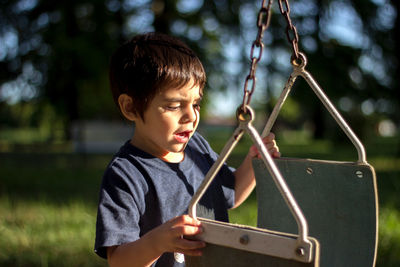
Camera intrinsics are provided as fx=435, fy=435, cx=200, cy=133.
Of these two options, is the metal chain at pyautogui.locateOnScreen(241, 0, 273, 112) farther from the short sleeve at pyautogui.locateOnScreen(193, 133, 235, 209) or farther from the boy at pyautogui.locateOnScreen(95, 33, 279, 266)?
the short sleeve at pyautogui.locateOnScreen(193, 133, 235, 209)

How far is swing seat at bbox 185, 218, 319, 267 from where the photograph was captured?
0.96 m

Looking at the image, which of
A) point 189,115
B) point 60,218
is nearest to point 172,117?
point 189,115

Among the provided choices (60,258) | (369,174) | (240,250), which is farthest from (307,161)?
(60,258)

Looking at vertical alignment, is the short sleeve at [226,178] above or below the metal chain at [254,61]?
below

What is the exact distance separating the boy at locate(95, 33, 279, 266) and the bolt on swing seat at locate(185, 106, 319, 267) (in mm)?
197

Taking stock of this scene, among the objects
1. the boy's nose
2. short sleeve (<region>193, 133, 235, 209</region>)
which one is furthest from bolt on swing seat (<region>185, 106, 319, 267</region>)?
short sleeve (<region>193, 133, 235, 209</region>)

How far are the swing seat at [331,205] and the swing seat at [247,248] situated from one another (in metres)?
0.57

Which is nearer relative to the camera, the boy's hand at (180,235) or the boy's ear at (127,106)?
the boy's hand at (180,235)

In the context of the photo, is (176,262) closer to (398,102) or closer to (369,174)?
(369,174)

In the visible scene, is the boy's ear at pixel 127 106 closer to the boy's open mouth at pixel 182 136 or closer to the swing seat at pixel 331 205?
the boy's open mouth at pixel 182 136

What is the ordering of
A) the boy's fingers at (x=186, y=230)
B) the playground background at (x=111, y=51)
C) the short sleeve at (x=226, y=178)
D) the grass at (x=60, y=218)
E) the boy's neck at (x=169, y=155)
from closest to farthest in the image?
the boy's fingers at (x=186, y=230) < the boy's neck at (x=169, y=155) < the short sleeve at (x=226, y=178) < the grass at (x=60, y=218) < the playground background at (x=111, y=51)

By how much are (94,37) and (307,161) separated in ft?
23.0

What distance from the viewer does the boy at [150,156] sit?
1275mm

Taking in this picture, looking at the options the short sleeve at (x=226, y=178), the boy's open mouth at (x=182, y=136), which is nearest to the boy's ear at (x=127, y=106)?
the boy's open mouth at (x=182, y=136)
